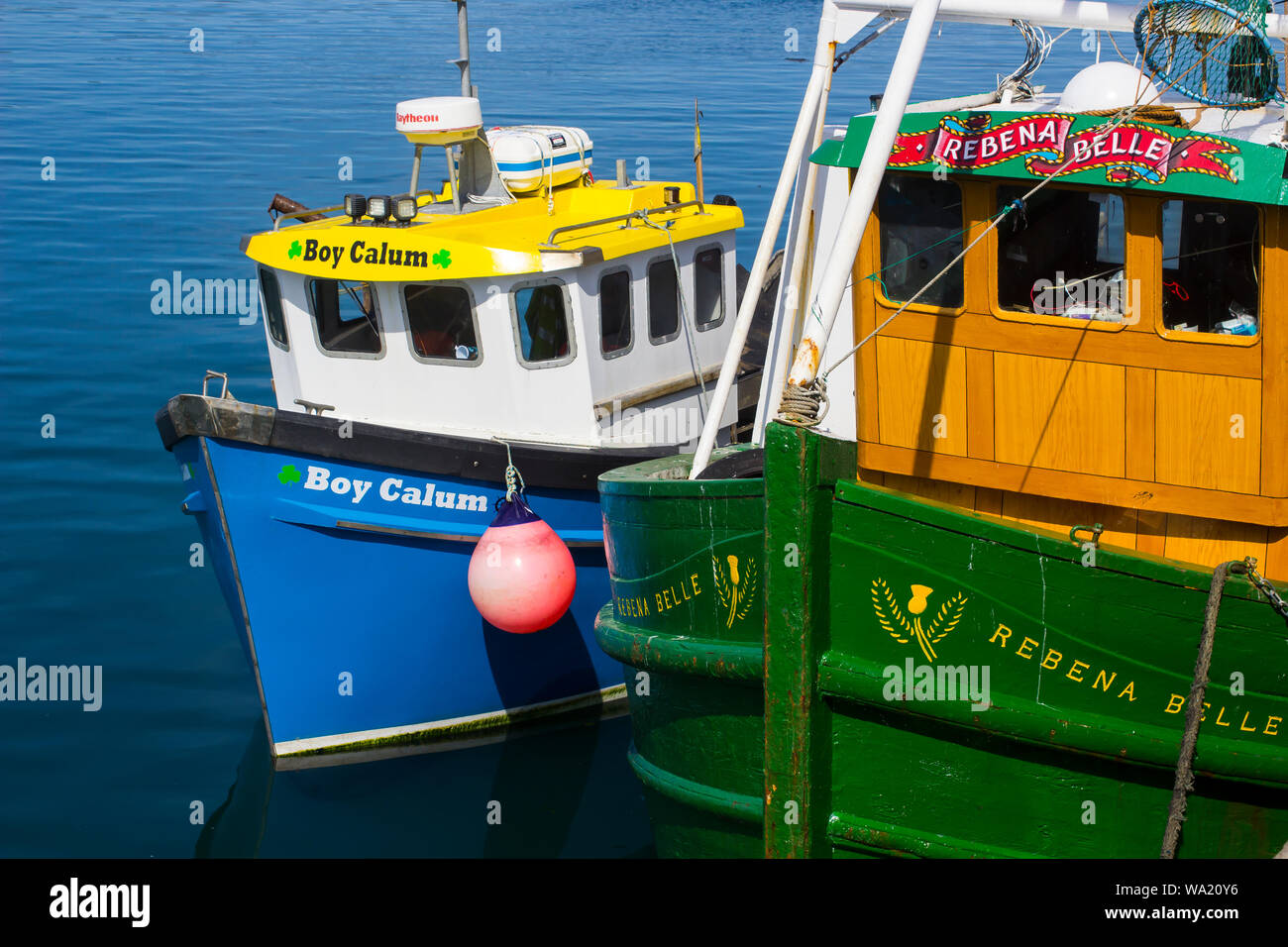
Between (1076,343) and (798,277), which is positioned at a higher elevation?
(798,277)

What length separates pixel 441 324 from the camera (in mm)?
9594

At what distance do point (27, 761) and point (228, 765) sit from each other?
1331mm

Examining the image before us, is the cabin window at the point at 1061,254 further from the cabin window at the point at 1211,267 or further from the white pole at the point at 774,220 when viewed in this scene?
the white pole at the point at 774,220

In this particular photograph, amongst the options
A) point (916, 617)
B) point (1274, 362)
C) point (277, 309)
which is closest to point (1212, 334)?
point (1274, 362)

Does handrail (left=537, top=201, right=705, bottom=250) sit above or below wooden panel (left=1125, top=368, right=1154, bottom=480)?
Answer: above

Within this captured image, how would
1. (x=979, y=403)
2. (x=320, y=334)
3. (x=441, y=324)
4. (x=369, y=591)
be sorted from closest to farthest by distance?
(x=979, y=403) < (x=369, y=591) < (x=441, y=324) < (x=320, y=334)

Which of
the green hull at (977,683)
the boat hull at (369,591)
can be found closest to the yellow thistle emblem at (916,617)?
the green hull at (977,683)

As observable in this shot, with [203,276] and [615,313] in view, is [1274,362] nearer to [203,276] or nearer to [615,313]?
[615,313]

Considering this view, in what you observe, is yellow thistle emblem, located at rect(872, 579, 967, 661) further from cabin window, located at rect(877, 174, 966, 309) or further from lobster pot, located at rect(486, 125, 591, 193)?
lobster pot, located at rect(486, 125, 591, 193)

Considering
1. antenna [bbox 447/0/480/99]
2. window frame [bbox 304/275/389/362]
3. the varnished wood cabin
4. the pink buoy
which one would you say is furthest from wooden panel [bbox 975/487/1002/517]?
antenna [bbox 447/0/480/99]

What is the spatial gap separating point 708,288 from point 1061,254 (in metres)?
4.97

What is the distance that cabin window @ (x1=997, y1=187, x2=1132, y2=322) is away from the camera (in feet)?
20.1

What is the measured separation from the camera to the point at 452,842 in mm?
8883
